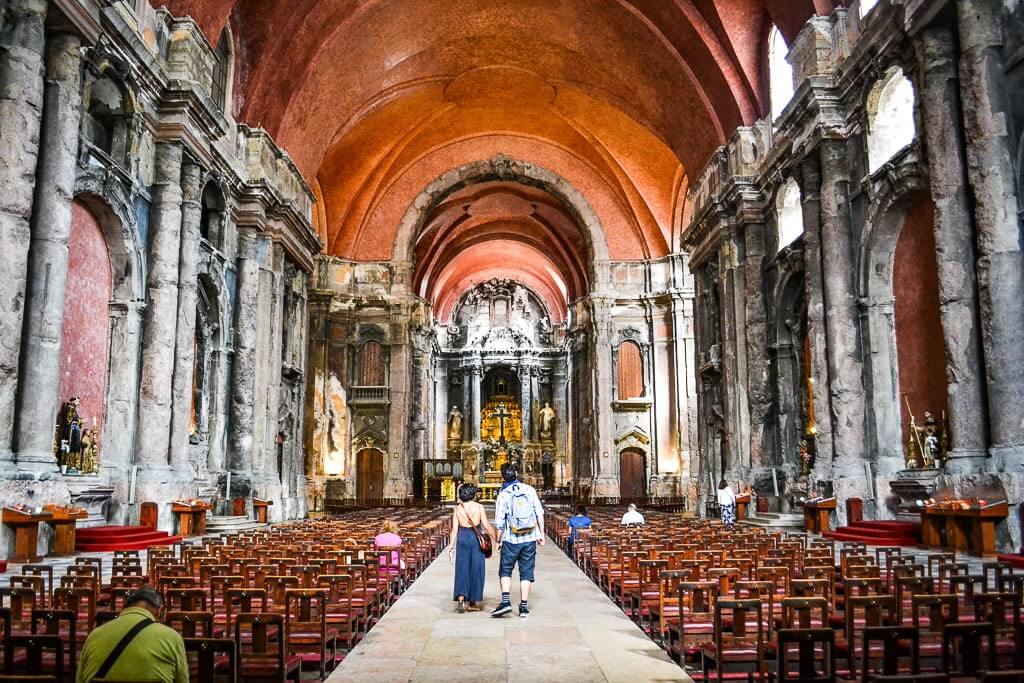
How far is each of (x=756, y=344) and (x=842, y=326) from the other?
4945mm

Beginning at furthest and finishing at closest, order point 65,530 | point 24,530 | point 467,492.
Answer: point 65,530 → point 24,530 → point 467,492

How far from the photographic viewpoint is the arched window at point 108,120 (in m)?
15.4

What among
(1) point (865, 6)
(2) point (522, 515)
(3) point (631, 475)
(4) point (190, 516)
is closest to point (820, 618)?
(2) point (522, 515)

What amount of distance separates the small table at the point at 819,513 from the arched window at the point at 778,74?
10.1m

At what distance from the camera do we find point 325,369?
111 ft

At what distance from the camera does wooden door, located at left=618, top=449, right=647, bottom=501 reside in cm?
3556

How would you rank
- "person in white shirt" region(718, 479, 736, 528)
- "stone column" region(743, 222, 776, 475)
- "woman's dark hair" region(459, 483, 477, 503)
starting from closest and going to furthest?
"woman's dark hair" region(459, 483, 477, 503)
"person in white shirt" region(718, 479, 736, 528)
"stone column" region(743, 222, 776, 475)

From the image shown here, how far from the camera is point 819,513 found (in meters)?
16.5

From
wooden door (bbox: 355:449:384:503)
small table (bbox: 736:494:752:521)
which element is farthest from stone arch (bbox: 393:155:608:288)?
small table (bbox: 736:494:752:521)

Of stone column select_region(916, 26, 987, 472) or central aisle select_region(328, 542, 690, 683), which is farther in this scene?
stone column select_region(916, 26, 987, 472)

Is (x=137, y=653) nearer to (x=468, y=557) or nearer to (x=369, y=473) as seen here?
(x=468, y=557)

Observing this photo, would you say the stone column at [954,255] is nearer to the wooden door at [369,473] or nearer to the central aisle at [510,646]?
the central aisle at [510,646]

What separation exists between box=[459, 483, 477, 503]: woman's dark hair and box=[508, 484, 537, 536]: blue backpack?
431 mm

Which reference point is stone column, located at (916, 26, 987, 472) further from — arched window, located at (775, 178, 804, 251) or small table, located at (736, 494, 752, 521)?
small table, located at (736, 494, 752, 521)
